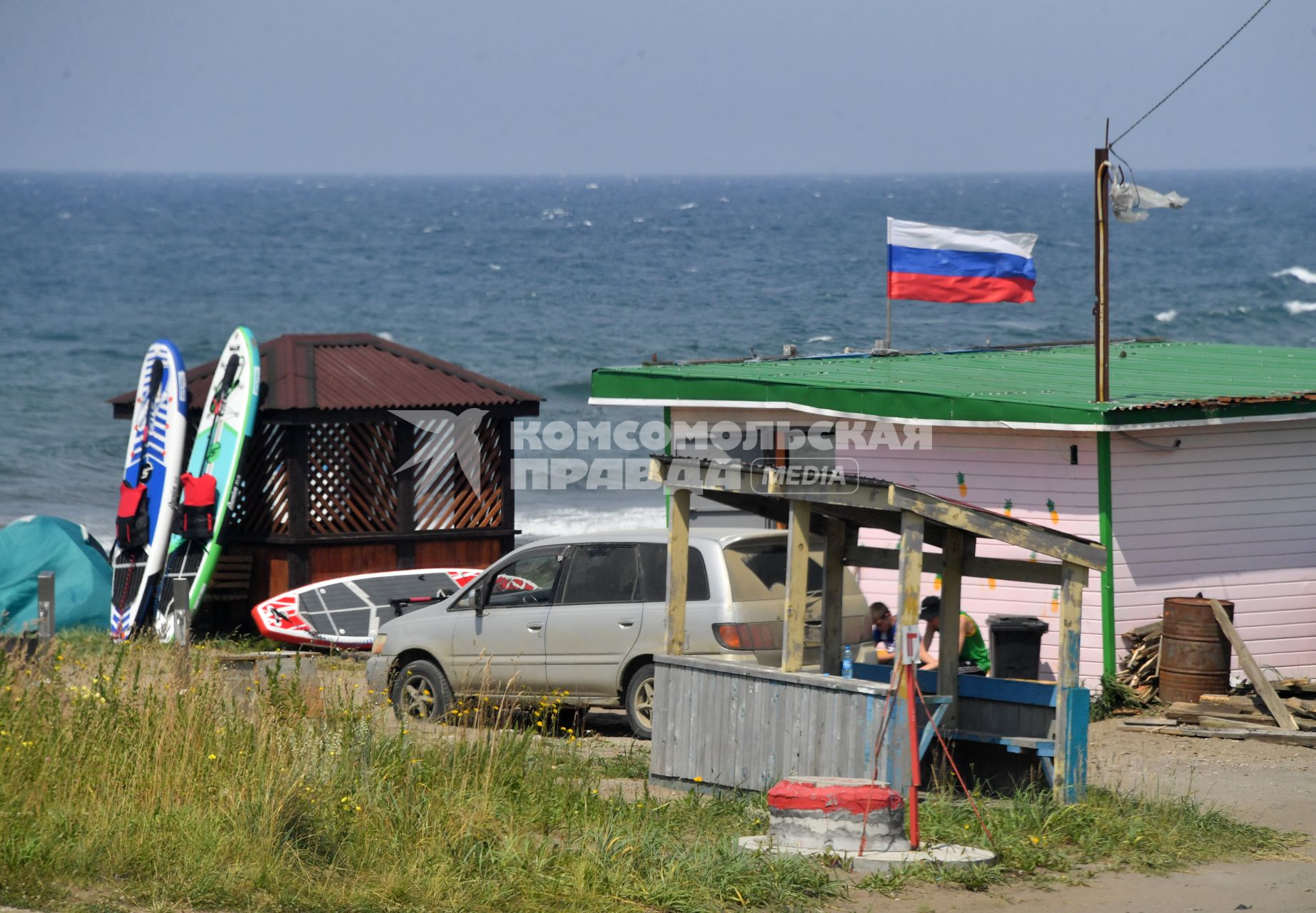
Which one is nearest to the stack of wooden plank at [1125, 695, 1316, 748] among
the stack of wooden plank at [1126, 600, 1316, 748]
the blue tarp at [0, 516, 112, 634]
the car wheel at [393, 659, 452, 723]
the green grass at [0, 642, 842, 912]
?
the stack of wooden plank at [1126, 600, 1316, 748]

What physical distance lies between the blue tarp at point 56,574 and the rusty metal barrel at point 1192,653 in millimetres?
12346

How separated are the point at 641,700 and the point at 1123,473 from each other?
4.60 meters

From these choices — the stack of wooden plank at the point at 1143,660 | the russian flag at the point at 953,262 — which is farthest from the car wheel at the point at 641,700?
the russian flag at the point at 953,262

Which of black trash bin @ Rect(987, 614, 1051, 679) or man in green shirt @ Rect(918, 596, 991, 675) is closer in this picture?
man in green shirt @ Rect(918, 596, 991, 675)

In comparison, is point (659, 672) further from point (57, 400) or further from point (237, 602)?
point (57, 400)

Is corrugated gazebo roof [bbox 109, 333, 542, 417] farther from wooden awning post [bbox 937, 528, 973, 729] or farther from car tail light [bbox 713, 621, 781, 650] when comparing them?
wooden awning post [bbox 937, 528, 973, 729]

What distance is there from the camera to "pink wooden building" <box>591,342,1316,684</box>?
14156 millimetres

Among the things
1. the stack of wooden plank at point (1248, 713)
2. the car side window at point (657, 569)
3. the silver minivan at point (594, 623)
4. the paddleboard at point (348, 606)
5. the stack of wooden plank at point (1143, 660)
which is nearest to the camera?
the silver minivan at point (594, 623)

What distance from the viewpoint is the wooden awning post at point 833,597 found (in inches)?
448

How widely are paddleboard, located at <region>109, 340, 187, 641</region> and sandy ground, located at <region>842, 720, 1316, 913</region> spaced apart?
10.7 m

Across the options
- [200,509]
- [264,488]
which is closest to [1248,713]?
[264,488]

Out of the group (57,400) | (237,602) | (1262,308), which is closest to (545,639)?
(237,602)

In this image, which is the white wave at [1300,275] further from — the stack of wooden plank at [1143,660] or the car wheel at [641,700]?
the car wheel at [641,700]

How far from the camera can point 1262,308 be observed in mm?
75875
